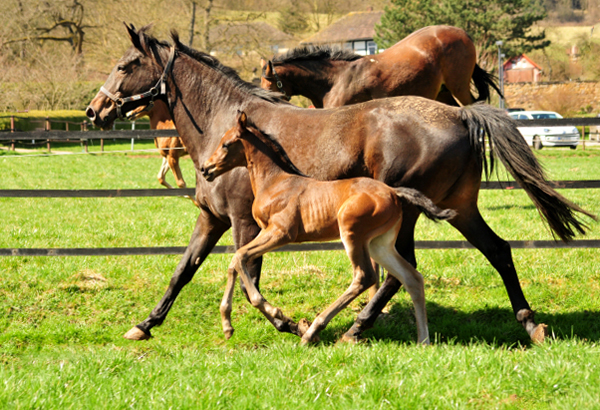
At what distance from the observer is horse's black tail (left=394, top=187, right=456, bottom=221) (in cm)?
370

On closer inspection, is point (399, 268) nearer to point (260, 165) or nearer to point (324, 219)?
point (324, 219)

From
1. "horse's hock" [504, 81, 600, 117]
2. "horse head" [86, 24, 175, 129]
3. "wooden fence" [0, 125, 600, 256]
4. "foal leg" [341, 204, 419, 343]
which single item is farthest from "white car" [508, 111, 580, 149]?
"horse head" [86, 24, 175, 129]

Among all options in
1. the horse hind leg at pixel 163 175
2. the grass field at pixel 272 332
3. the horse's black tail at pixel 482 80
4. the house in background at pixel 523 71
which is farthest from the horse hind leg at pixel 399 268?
the house in background at pixel 523 71

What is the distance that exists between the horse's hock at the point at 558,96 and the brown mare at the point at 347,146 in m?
39.8

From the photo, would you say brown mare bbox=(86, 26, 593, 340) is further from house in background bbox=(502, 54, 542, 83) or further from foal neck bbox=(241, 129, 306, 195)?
house in background bbox=(502, 54, 542, 83)

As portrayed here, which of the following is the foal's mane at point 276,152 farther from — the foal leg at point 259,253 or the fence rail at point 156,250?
the fence rail at point 156,250

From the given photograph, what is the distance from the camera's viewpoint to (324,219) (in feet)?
13.0

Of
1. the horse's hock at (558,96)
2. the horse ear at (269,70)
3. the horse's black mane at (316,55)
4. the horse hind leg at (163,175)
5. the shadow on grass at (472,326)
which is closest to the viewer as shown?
the shadow on grass at (472,326)

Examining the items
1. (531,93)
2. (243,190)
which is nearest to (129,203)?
(243,190)

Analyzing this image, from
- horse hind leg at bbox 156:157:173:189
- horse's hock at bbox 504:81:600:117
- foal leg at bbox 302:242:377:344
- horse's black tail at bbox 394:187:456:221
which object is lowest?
horse's hock at bbox 504:81:600:117

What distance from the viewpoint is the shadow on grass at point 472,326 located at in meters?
4.59

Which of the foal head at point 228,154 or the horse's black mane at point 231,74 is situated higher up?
the horse's black mane at point 231,74

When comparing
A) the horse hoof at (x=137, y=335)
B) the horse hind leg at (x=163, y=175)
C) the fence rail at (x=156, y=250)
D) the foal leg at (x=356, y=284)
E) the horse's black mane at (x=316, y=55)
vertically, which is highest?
the horse's black mane at (x=316, y=55)

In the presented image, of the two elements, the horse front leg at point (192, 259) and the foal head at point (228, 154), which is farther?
the horse front leg at point (192, 259)
